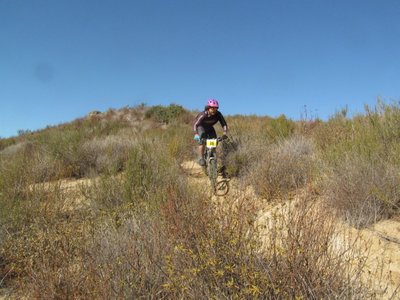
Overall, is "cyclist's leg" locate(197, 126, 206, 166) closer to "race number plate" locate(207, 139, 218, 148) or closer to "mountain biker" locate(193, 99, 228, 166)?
"mountain biker" locate(193, 99, 228, 166)

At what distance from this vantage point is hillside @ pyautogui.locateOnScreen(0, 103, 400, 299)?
2.40m

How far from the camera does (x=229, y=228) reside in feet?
9.07

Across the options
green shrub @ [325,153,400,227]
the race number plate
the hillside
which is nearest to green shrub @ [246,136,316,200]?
the hillside

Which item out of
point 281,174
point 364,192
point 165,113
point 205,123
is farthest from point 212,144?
point 165,113

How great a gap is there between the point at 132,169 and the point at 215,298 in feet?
12.8

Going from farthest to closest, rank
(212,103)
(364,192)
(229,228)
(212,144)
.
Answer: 1. (212,103)
2. (212,144)
3. (364,192)
4. (229,228)

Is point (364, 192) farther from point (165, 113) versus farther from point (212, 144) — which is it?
point (165, 113)

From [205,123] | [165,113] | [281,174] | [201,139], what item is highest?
[165,113]

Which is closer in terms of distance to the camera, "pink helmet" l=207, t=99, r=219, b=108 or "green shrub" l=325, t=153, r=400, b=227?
"green shrub" l=325, t=153, r=400, b=227

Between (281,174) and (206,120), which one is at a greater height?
(206,120)

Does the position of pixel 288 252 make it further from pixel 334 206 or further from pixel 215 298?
pixel 334 206

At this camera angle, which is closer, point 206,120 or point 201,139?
point 201,139

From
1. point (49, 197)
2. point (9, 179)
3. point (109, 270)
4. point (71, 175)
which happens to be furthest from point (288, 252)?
point (71, 175)

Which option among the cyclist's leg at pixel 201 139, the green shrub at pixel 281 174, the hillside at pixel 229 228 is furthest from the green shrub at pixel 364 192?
the cyclist's leg at pixel 201 139
